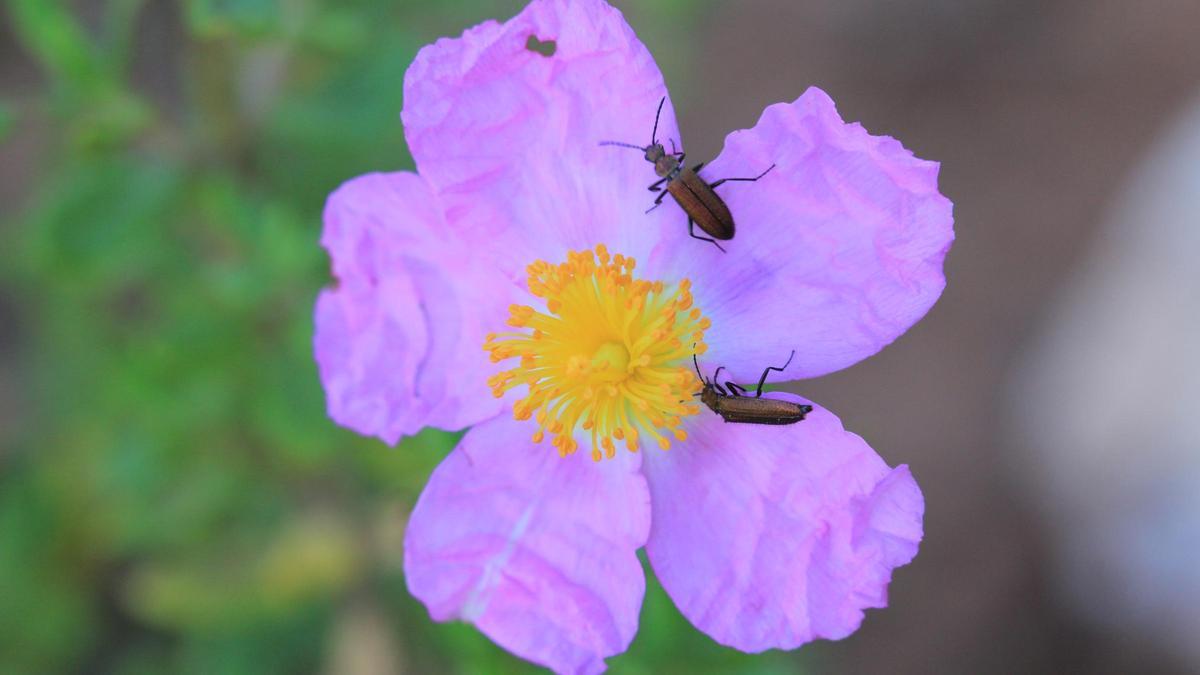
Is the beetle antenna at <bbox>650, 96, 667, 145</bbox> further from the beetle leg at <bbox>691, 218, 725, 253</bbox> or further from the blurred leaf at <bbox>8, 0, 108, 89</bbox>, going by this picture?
the blurred leaf at <bbox>8, 0, 108, 89</bbox>

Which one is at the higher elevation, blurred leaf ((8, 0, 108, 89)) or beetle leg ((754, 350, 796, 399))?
blurred leaf ((8, 0, 108, 89))

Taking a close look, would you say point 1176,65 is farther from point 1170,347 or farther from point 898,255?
point 898,255

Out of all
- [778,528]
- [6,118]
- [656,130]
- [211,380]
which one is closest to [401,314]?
[656,130]

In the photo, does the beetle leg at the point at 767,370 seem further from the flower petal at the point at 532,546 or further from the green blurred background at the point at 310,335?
the green blurred background at the point at 310,335

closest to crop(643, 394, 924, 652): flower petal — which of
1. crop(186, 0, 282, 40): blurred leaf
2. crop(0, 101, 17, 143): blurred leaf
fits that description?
crop(186, 0, 282, 40): blurred leaf

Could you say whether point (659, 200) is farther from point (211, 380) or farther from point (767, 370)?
point (211, 380)

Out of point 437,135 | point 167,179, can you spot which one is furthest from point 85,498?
point 437,135
